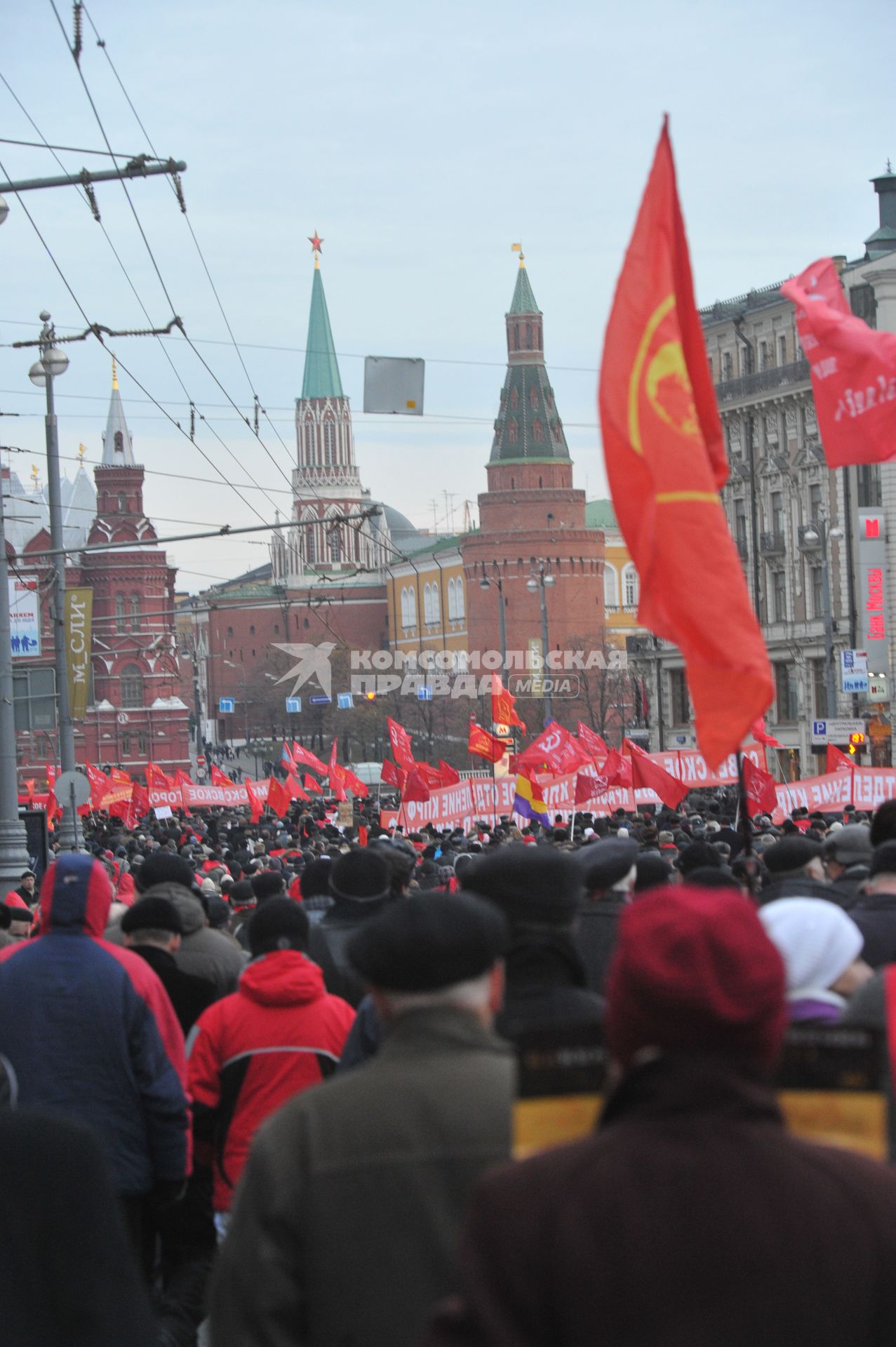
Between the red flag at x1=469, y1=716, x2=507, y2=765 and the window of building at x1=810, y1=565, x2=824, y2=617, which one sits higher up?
the window of building at x1=810, y1=565, x2=824, y2=617

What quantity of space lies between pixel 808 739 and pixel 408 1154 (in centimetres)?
4811

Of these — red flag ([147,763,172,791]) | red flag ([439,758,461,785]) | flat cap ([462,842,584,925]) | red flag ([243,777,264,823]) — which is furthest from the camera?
red flag ([147,763,172,791])

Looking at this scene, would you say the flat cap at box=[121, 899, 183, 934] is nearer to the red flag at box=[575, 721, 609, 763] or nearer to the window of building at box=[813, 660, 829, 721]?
the red flag at box=[575, 721, 609, 763]

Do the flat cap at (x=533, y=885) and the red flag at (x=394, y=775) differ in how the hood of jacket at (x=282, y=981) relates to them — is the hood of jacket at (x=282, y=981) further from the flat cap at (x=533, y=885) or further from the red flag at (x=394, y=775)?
the red flag at (x=394, y=775)

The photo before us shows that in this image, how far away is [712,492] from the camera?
554 cm

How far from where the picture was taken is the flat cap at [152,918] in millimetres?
5922

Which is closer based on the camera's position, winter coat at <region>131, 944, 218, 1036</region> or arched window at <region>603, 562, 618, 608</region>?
winter coat at <region>131, 944, 218, 1036</region>

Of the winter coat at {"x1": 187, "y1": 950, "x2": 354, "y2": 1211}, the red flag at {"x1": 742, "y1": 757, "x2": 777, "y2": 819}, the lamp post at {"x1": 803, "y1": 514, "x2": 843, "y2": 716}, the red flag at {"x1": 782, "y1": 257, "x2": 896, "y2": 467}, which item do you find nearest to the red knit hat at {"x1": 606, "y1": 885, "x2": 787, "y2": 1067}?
the winter coat at {"x1": 187, "y1": 950, "x2": 354, "y2": 1211}

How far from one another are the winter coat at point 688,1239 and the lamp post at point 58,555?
17.9 meters

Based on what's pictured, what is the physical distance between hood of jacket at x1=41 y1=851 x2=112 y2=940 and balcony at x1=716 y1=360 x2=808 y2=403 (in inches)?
1853

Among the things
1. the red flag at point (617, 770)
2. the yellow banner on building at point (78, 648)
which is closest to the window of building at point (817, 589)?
the red flag at point (617, 770)

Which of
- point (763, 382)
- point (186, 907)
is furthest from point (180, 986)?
point (763, 382)

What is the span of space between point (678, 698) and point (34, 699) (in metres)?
41.2

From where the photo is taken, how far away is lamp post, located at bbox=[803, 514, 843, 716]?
38.0 m
